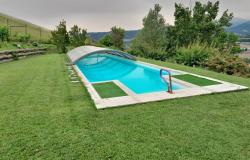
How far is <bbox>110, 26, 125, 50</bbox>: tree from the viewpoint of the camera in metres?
26.0

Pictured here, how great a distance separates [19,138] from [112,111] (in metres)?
1.79

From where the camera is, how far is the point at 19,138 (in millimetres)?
3324

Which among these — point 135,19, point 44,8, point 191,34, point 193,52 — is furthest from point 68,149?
point 135,19

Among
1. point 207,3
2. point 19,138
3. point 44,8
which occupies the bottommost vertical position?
point 19,138

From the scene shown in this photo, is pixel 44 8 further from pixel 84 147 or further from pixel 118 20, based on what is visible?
pixel 84 147

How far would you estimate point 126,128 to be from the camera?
3.62 metres

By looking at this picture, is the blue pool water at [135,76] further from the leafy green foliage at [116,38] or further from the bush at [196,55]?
the leafy green foliage at [116,38]

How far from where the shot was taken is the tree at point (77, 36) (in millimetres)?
24719

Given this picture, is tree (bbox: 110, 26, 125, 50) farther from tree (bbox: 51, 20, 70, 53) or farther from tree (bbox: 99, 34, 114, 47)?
tree (bbox: 51, 20, 70, 53)

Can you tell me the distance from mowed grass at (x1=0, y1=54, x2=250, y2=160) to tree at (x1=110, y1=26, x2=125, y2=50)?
21347 mm

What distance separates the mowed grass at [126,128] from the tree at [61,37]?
60.5 ft

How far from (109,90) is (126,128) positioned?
255 centimetres

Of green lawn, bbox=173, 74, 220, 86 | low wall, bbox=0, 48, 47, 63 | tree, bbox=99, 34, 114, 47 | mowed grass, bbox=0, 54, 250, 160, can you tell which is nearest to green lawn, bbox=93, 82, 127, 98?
mowed grass, bbox=0, 54, 250, 160

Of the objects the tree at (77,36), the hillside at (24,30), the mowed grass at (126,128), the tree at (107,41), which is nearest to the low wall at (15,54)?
the tree at (77,36)
